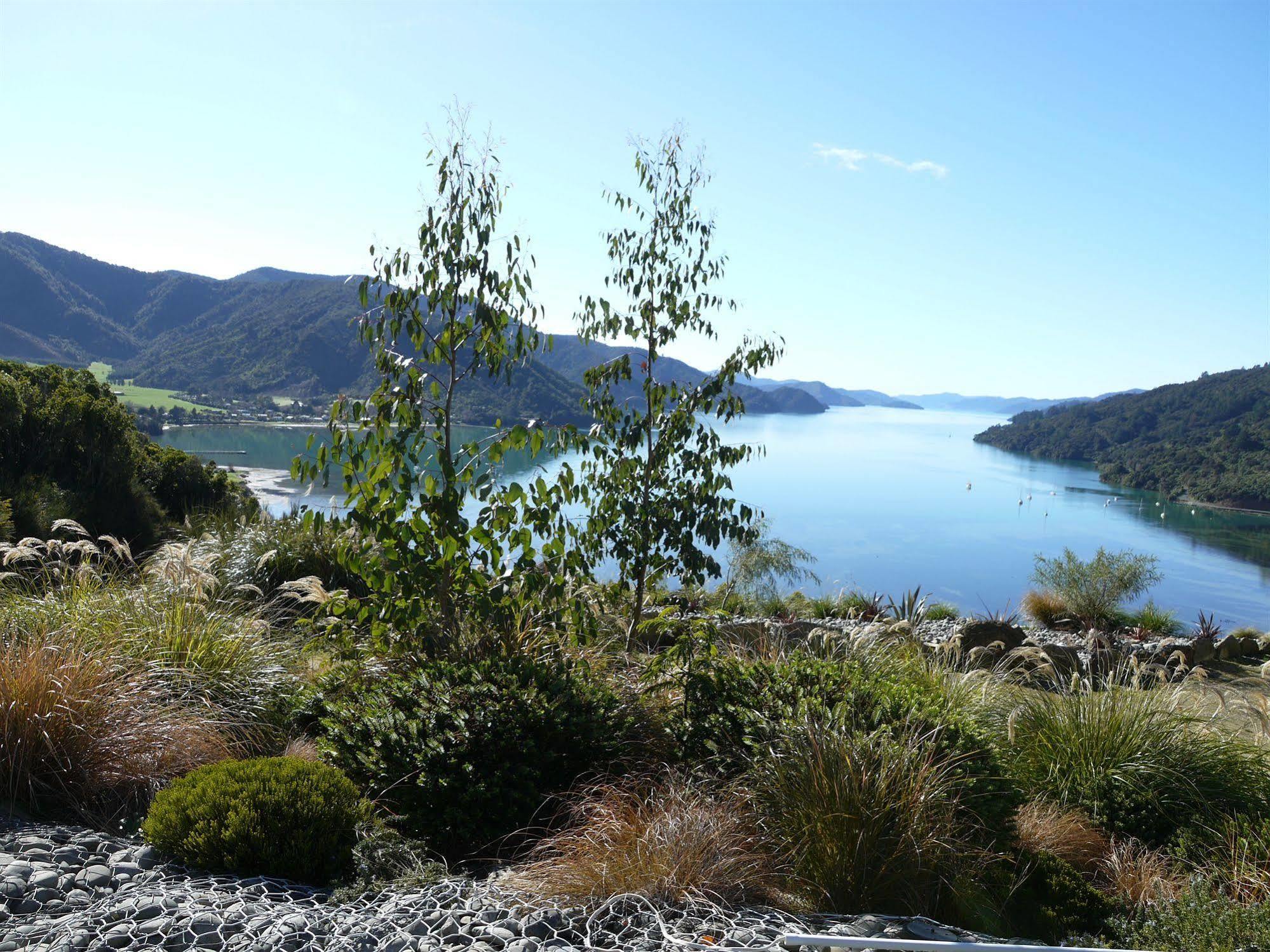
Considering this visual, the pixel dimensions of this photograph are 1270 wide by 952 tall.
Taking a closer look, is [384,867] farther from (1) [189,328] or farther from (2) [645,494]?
(1) [189,328]

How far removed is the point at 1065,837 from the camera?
4.28 metres

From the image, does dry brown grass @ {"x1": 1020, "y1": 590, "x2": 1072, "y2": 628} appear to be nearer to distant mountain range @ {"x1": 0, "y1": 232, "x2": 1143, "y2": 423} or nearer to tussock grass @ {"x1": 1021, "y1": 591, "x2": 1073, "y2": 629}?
tussock grass @ {"x1": 1021, "y1": 591, "x2": 1073, "y2": 629}

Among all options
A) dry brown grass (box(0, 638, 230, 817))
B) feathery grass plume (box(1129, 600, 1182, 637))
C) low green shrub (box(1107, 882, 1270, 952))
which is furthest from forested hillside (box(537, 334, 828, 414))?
feathery grass plume (box(1129, 600, 1182, 637))

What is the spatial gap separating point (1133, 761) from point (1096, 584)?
35.2 feet

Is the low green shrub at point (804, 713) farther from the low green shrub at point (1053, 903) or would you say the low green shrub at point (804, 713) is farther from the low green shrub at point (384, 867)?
the low green shrub at point (384, 867)

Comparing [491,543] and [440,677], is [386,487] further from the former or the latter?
[440,677]

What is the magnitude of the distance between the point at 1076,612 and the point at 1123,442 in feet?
274

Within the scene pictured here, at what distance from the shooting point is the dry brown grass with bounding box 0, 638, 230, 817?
3680 millimetres

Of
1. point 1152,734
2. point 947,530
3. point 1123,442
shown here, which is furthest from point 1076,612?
point 1123,442

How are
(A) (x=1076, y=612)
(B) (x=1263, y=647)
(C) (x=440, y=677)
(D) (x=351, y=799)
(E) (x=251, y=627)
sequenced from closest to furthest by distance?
(D) (x=351, y=799), (C) (x=440, y=677), (E) (x=251, y=627), (B) (x=1263, y=647), (A) (x=1076, y=612)

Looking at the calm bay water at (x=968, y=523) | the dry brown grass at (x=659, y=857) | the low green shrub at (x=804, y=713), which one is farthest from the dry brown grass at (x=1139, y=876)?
the calm bay water at (x=968, y=523)

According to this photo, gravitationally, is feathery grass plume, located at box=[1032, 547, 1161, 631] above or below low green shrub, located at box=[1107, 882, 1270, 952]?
below

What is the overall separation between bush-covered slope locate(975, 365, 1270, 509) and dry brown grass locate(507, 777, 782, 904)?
253 ft

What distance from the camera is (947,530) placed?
64.4 meters
